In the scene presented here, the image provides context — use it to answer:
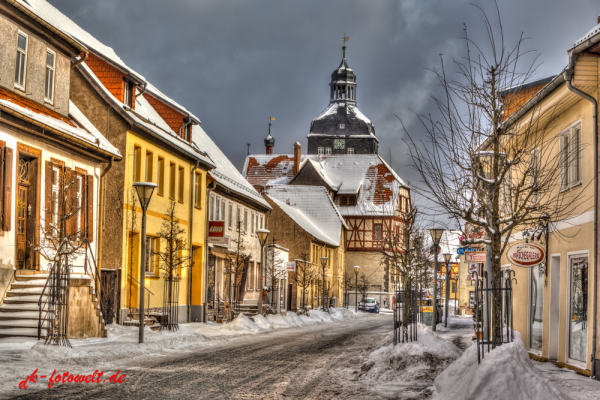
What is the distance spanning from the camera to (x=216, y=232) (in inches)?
1320

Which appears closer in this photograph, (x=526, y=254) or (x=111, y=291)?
(x=526, y=254)

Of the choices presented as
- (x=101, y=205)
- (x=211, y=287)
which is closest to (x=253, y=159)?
(x=211, y=287)

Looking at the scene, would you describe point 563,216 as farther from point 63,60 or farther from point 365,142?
point 365,142

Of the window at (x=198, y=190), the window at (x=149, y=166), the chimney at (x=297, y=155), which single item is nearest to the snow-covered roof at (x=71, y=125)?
the window at (x=149, y=166)

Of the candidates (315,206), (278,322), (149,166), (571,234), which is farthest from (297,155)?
(571,234)

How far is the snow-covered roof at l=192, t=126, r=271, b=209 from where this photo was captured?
124 ft

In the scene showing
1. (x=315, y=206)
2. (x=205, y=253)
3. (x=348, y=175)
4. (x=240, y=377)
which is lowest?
(x=240, y=377)

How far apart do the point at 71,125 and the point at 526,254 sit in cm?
1293

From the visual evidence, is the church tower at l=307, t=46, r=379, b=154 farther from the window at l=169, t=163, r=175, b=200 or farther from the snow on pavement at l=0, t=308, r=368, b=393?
the snow on pavement at l=0, t=308, r=368, b=393

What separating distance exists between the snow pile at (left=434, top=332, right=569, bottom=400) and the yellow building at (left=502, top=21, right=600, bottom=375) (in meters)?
4.84

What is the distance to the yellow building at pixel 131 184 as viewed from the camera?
977 inches

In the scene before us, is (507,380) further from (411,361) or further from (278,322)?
(278,322)

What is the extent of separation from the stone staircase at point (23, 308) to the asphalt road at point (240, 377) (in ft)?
9.98

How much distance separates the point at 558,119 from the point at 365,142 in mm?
88115
